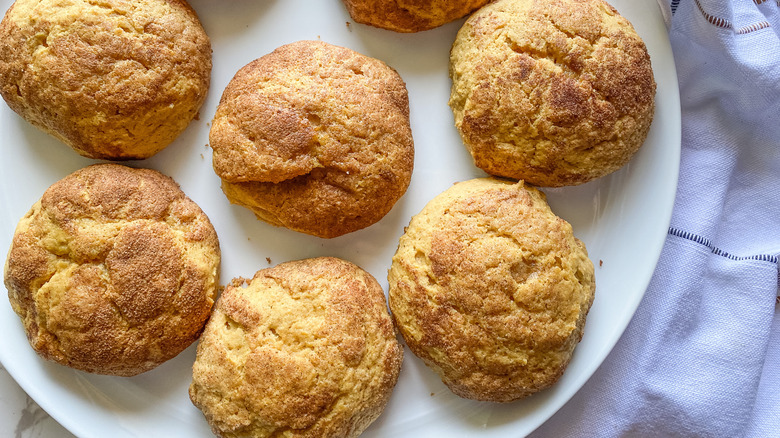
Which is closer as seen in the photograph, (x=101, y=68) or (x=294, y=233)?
(x=101, y=68)

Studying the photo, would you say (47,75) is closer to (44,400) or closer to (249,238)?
(249,238)

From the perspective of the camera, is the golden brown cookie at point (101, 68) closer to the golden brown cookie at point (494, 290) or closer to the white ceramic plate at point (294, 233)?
the white ceramic plate at point (294, 233)

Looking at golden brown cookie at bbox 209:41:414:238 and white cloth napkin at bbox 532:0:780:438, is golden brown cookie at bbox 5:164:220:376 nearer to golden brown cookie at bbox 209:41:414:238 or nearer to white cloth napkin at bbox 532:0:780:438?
golden brown cookie at bbox 209:41:414:238

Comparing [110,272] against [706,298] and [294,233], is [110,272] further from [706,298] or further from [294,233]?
[706,298]

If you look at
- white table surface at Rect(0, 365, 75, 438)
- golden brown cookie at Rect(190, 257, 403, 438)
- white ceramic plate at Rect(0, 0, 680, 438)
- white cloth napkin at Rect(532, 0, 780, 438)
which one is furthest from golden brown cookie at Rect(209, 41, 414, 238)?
white table surface at Rect(0, 365, 75, 438)

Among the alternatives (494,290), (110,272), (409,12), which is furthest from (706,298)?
(110,272)

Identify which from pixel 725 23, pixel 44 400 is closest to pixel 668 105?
pixel 725 23

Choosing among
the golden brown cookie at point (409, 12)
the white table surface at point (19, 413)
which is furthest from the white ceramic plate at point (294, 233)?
the white table surface at point (19, 413)
